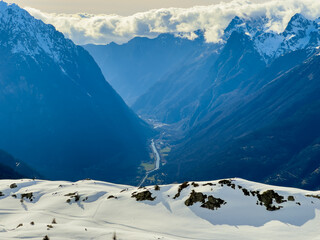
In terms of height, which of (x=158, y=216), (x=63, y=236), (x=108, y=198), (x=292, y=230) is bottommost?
(x=63, y=236)

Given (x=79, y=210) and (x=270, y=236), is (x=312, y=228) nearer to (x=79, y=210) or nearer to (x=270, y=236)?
(x=270, y=236)

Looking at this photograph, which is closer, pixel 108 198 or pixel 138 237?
pixel 138 237

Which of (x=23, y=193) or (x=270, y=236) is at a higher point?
(x=23, y=193)

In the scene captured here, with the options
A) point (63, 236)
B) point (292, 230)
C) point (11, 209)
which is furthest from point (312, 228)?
point (11, 209)

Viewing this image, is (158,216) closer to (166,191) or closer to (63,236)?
(166,191)

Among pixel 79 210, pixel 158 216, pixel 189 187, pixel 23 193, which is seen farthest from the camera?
pixel 23 193

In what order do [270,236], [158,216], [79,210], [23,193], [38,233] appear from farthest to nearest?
[23,193] < [79,210] < [158,216] < [270,236] < [38,233]
